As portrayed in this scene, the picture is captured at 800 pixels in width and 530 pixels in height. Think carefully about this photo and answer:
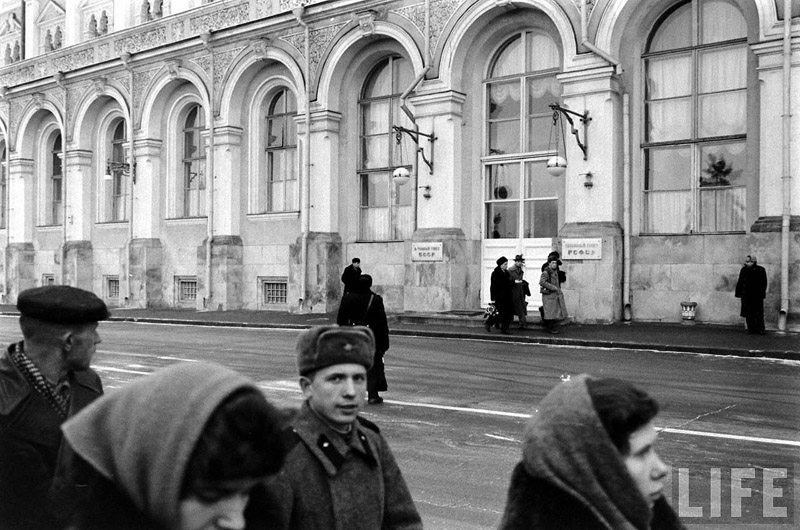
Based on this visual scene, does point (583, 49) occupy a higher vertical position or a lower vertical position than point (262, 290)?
higher

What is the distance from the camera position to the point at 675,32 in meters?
19.7

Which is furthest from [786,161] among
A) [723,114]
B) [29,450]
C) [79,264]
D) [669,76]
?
[79,264]

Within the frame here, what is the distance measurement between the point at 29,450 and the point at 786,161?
17064 mm

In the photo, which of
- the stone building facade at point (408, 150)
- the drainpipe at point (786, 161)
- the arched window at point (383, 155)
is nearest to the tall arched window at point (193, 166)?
the stone building facade at point (408, 150)

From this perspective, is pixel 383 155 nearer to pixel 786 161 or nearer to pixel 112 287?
→ pixel 786 161

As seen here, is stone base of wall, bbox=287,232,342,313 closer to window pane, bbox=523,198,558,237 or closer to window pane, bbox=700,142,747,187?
window pane, bbox=523,198,558,237

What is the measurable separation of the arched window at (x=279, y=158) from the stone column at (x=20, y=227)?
13088 millimetres

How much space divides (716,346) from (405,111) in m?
10.9

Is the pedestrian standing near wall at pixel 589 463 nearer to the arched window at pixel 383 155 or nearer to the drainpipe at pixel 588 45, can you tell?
the drainpipe at pixel 588 45

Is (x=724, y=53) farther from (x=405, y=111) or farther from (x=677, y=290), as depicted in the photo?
(x=405, y=111)

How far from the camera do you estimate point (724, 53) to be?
747 inches

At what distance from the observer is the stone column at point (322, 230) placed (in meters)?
24.7

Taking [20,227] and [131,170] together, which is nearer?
[131,170]

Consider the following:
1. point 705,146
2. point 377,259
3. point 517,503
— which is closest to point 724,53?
point 705,146
